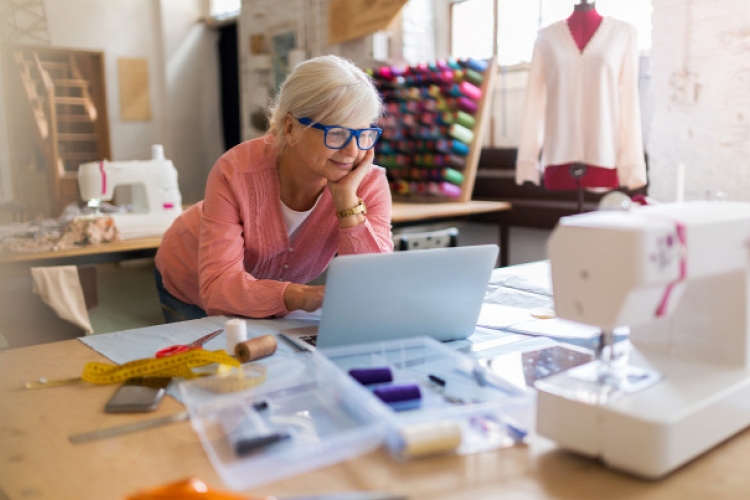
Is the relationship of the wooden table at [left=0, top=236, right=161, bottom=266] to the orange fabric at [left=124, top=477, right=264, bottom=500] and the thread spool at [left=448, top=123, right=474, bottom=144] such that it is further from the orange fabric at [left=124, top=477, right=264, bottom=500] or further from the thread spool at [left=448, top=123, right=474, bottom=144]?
the orange fabric at [left=124, top=477, right=264, bottom=500]

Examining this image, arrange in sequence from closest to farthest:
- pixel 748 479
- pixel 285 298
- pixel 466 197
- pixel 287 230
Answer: pixel 748 479 → pixel 285 298 → pixel 287 230 → pixel 466 197

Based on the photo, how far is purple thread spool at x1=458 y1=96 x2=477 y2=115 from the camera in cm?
417

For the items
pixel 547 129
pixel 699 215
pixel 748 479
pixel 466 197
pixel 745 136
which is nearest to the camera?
pixel 748 479

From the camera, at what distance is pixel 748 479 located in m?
0.82

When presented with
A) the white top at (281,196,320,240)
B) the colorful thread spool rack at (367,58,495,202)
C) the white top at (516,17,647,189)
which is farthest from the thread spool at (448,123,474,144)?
the white top at (281,196,320,240)

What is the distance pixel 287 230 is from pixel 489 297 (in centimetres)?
56

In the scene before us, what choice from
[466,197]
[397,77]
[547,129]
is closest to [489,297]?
[547,129]

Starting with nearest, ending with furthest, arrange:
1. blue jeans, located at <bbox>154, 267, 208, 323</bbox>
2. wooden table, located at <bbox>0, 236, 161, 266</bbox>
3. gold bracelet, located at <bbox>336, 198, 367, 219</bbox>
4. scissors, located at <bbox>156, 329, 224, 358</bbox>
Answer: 1. scissors, located at <bbox>156, 329, 224, 358</bbox>
2. gold bracelet, located at <bbox>336, 198, 367, 219</bbox>
3. blue jeans, located at <bbox>154, 267, 208, 323</bbox>
4. wooden table, located at <bbox>0, 236, 161, 266</bbox>

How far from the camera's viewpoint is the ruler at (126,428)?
92cm

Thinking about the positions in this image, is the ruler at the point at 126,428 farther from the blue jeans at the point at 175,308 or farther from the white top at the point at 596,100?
the white top at the point at 596,100

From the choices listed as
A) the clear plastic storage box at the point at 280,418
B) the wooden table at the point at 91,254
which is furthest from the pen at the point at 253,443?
the wooden table at the point at 91,254

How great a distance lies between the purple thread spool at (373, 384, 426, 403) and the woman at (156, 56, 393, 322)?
58 centimetres

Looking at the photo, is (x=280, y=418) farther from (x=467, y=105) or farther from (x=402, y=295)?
(x=467, y=105)

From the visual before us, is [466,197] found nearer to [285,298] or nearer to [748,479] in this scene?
[285,298]
